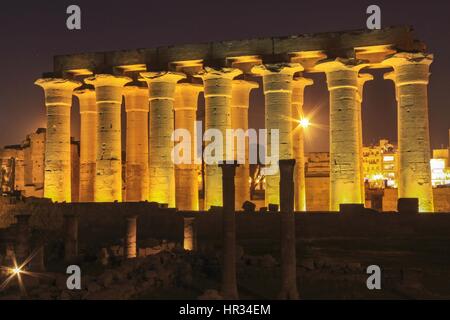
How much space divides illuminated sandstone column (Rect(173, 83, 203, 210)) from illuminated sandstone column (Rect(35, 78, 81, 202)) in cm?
549

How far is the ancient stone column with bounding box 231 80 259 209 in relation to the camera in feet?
118

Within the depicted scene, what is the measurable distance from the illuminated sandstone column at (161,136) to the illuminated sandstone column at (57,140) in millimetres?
4458

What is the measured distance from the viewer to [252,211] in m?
29.7

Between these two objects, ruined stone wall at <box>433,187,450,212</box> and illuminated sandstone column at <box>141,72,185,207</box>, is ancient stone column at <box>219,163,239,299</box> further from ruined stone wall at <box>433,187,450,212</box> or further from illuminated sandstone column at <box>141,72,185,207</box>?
ruined stone wall at <box>433,187,450,212</box>

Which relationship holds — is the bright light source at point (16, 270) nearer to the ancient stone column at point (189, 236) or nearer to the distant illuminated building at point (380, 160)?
the ancient stone column at point (189, 236)

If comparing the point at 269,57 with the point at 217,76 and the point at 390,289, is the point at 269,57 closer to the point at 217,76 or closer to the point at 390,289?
the point at 217,76

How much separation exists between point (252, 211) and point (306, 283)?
8.74 metres

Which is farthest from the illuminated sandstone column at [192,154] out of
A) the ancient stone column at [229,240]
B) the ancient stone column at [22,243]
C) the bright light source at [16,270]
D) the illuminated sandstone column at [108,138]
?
the ancient stone column at [229,240]

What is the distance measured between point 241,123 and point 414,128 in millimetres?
9572

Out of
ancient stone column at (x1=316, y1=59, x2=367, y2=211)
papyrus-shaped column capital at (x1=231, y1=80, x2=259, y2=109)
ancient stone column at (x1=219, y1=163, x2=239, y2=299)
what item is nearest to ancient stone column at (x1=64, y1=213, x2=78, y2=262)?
ancient stone column at (x1=219, y1=163, x2=239, y2=299)

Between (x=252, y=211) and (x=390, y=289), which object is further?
(x=252, y=211)
